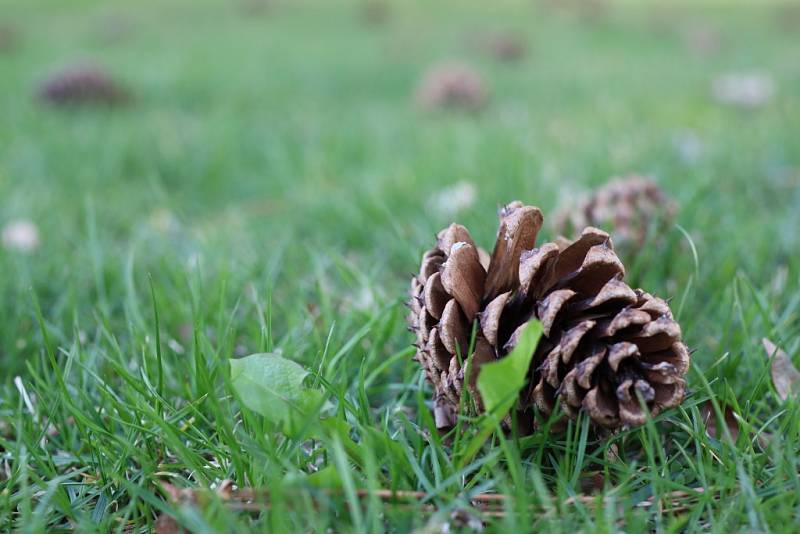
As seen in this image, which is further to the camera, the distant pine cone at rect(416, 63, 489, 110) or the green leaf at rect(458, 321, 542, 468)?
the distant pine cone at rect(416, 63, 489, 110)

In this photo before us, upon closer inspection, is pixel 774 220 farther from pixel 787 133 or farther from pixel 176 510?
pixel 176 510

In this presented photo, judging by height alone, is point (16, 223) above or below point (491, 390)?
below

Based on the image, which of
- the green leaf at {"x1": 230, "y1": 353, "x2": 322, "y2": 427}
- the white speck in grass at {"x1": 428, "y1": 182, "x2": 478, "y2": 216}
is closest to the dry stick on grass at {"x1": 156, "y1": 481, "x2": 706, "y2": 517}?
the green leaf at {"x1": 230, "y1": 353, "x2": 322, "y2": 427}

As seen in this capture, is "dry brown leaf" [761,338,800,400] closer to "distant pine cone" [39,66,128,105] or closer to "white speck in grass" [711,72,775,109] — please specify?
"white speck in grass" [711,72,775,109]

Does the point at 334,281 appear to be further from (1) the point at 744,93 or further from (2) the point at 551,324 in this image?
(1) the point at 744,93

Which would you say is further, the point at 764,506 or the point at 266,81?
the point at 266,81

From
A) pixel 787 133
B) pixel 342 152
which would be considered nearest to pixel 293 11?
pixel 342 152
